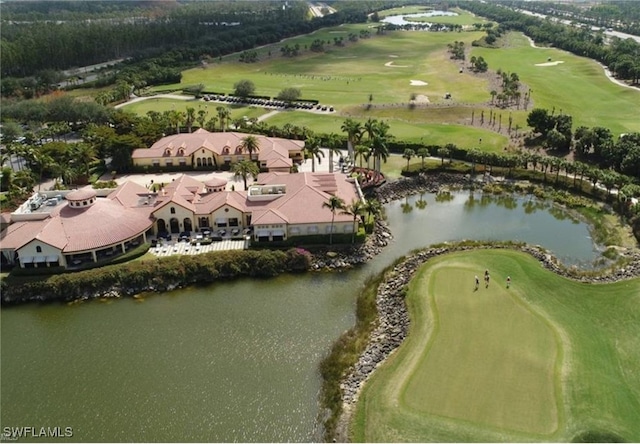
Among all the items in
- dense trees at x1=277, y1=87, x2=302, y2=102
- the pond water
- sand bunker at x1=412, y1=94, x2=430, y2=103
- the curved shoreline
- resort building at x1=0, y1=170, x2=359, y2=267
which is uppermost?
dense trees at x1=277, y1=87, x2=302, y2=102

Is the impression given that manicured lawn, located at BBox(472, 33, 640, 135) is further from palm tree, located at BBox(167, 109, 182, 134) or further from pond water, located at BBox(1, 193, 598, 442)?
palm tree, located at BBox(167, 109, 182, 134)

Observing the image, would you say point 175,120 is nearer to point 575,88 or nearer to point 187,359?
point 187,359

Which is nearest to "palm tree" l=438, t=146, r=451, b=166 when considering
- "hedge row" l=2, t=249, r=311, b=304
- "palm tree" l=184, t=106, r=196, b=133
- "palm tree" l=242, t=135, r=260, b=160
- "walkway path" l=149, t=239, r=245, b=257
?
"palm tree" l=242, t=135, r=260, b=160

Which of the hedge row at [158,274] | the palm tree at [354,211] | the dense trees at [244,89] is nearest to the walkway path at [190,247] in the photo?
the hedge row at [158,274]

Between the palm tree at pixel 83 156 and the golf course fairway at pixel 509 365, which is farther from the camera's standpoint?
the palm tree at pixel 83 156

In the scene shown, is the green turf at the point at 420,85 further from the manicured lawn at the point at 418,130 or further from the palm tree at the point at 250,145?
the palm tree at the point at 250,145

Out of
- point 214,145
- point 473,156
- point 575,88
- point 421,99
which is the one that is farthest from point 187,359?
point 575,88
